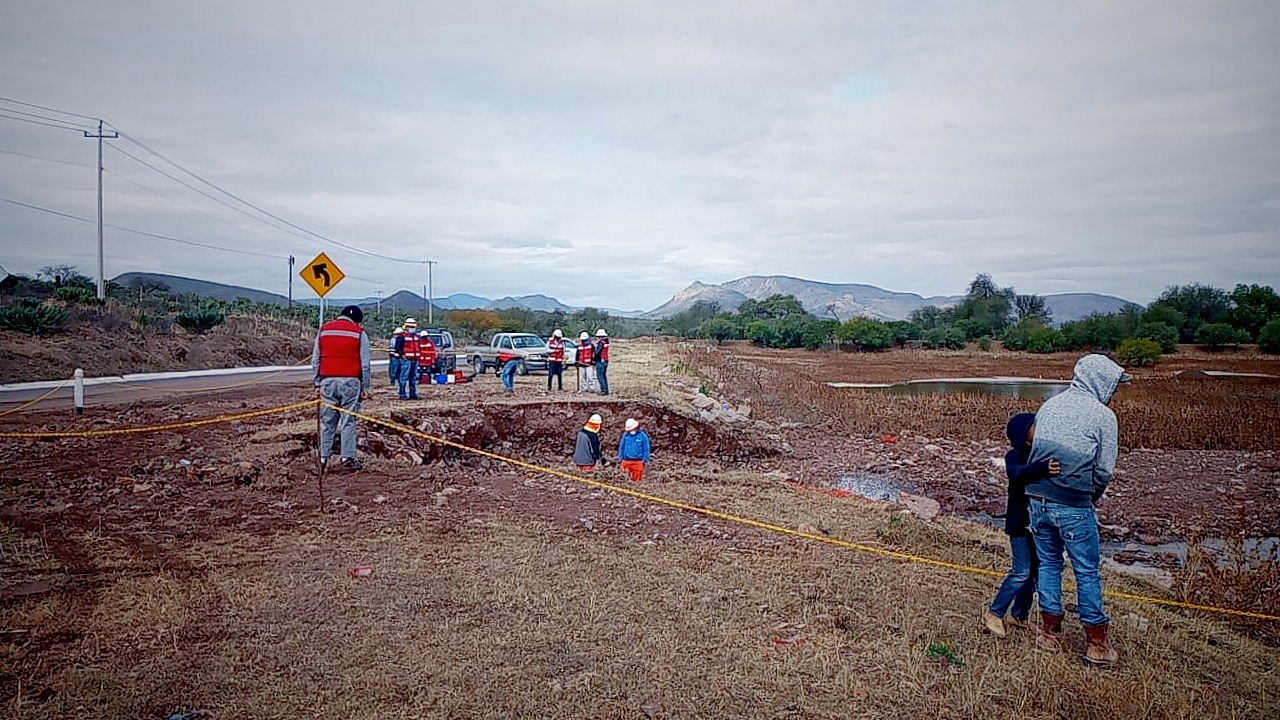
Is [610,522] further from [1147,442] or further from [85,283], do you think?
[85,283]

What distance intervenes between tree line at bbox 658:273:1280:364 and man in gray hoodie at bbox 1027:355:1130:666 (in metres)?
54.3

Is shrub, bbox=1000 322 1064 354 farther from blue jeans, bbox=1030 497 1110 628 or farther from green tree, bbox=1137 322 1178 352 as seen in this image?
blue jeans, bbox=1030 497 1110 628

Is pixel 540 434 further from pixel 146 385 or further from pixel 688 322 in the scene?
pixel 688 322

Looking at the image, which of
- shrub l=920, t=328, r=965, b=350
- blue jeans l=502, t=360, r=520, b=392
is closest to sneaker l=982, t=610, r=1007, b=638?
blue jeans l=502, t=360, r=520, b=392

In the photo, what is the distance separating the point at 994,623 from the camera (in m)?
5.39

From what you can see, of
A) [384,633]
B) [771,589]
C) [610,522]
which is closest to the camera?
[384,633]

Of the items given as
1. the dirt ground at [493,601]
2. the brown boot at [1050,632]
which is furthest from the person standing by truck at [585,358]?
the brown boot at [1050,632]

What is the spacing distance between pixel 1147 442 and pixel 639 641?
18.3 m

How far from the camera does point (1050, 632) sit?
5141 millimetres

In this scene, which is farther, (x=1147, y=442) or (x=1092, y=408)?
(x=1147, y=442)

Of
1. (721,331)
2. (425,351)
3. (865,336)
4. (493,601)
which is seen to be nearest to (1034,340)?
(865,336)

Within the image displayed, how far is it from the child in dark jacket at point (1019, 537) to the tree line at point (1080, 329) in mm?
53920

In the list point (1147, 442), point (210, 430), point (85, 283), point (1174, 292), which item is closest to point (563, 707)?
point (210, 430)

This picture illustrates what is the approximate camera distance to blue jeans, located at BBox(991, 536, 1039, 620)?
17.3 ft
